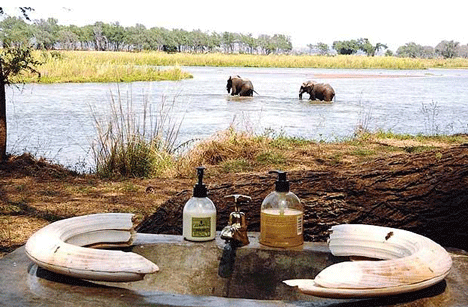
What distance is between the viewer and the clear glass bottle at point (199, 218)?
2.29 meters

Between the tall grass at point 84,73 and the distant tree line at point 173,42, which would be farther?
the distant tree line at point 173,42

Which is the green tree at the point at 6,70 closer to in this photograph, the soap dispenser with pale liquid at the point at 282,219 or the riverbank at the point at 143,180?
the riverbank at the point at 143,180

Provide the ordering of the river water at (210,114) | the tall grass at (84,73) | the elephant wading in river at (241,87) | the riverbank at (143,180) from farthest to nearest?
the tall grass at (84,73), the elephant wading in river at (241,87), the river water at (210,114), the riverbank at (143,180)

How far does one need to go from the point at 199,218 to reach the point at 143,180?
535cm

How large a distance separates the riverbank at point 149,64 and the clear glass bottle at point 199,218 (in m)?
6.84

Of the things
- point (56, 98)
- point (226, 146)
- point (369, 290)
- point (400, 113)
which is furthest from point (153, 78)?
point (369, 290)

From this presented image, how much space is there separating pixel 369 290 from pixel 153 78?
29.0 meters

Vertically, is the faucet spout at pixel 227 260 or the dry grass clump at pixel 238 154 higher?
the faucet spout at pixel 227 260

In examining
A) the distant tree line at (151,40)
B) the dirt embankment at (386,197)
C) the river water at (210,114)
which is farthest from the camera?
the distant tree line at (151,40)

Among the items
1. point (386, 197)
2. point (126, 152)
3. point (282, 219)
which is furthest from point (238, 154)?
point (282, 219)

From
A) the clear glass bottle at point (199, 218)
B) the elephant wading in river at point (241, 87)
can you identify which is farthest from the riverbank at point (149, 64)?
the clear glass bottle at point (199, 218)

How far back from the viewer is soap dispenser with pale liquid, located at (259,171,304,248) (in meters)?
2.20

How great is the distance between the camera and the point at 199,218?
7.52ft

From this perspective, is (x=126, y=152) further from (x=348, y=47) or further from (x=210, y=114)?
(x=348, y=47)
